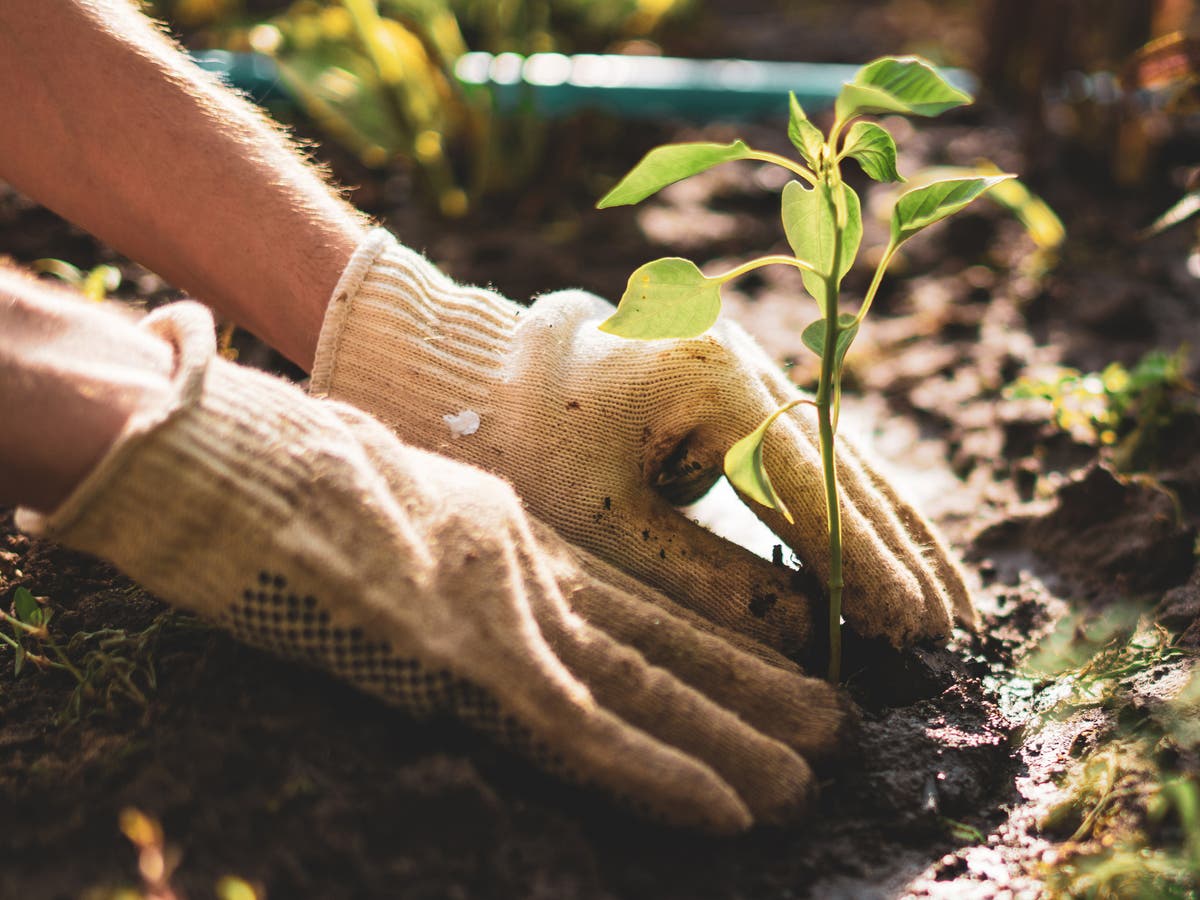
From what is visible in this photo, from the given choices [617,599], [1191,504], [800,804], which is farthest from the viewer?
[1191,504]

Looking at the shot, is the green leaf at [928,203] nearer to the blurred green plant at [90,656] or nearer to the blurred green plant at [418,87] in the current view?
the blurred green plant at [90,656]

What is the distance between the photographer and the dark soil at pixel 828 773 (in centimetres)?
87

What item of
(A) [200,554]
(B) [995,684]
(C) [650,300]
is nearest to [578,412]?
(C) [650,300]

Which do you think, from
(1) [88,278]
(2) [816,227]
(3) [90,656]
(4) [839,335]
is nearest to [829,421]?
(4) [839,335]

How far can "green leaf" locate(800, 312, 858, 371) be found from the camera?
107 centimetres

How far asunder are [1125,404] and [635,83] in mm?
1926

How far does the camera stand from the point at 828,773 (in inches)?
42.1

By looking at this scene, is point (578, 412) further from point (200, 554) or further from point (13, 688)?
point (13, 688)

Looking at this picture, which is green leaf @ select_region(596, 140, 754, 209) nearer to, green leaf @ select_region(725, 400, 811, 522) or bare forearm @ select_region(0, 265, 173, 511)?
green leaf @ select_region(725, 400, 811, 522)

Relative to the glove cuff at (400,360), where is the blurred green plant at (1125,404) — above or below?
above

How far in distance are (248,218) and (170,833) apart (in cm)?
86

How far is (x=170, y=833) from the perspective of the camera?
863 mm

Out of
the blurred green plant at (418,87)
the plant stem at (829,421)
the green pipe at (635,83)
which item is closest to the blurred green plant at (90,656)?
the plant stem at (829,421)

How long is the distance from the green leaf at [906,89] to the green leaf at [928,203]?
0.33 feet
